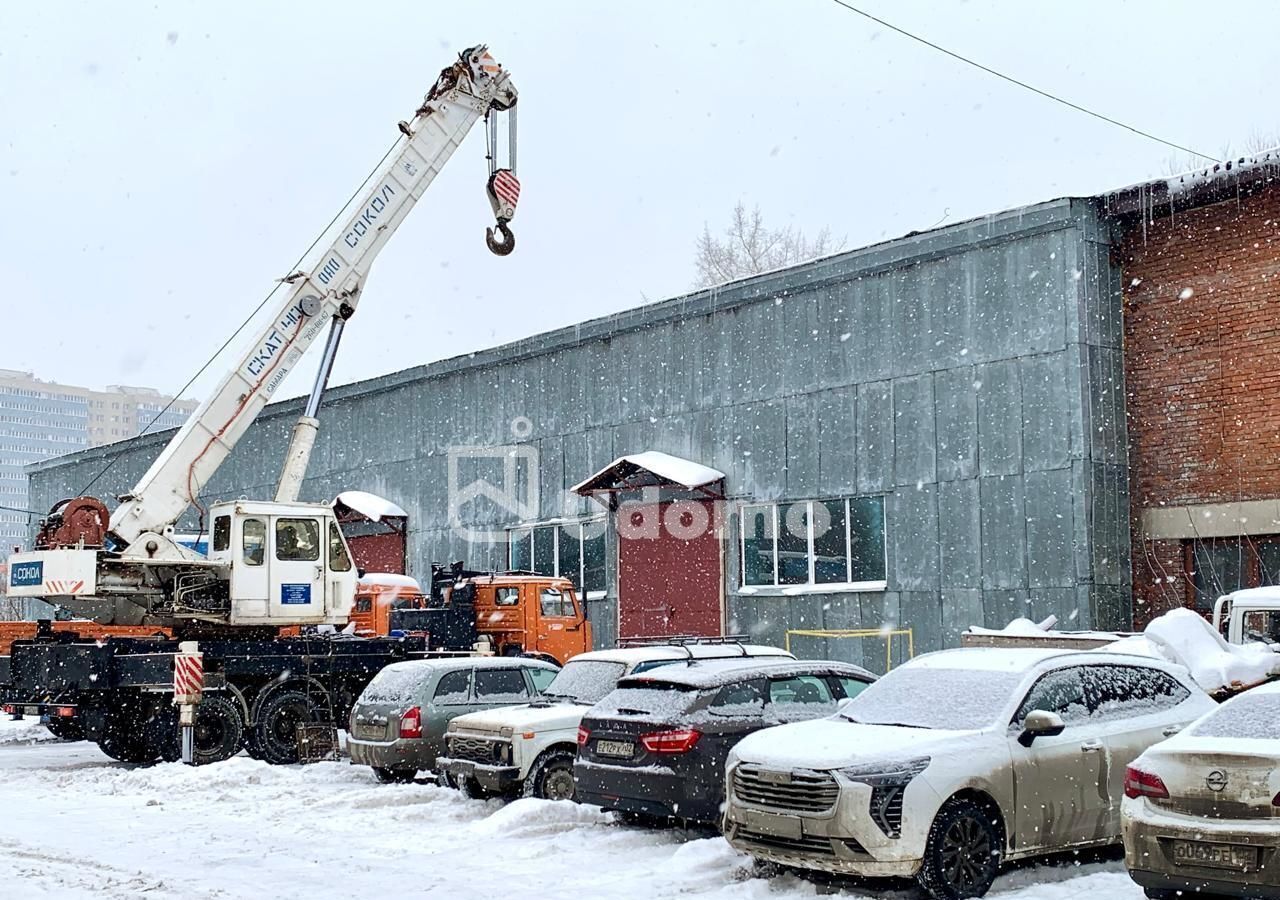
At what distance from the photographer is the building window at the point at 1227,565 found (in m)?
18.9

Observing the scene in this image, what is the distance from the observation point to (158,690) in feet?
59.0

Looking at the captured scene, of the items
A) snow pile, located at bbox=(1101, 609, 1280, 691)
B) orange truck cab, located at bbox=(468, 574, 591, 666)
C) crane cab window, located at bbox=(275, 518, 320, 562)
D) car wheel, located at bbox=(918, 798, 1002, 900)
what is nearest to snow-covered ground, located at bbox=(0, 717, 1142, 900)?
car wheel, located at bbox=(918, 798, 1002, 900)

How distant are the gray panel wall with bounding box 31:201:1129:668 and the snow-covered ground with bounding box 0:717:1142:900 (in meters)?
9.86

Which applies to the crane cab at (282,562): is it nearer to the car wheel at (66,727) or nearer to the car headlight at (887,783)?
the car wheel at (66,727)

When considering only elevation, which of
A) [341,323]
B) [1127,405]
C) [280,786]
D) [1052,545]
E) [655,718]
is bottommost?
[280,786]

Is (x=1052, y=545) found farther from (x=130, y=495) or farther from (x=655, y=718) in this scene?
(x=130, y=495)

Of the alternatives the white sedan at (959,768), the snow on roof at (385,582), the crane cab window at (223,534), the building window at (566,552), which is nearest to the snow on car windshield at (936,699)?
the white sedan at (959,768)

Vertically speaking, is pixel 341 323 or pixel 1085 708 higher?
pixel 341 323

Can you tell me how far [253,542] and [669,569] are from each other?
888 cm

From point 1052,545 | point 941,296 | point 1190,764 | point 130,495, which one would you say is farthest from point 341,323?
point 1190,764

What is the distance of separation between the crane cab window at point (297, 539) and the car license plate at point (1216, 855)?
569 inches

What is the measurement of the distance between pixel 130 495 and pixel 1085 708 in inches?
517

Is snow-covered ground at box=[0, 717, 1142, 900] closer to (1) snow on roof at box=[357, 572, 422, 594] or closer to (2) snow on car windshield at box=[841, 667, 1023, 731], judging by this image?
(2) snow on car windshield at box=[841, 667, 1023, 731]

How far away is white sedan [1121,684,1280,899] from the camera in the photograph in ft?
25.3
